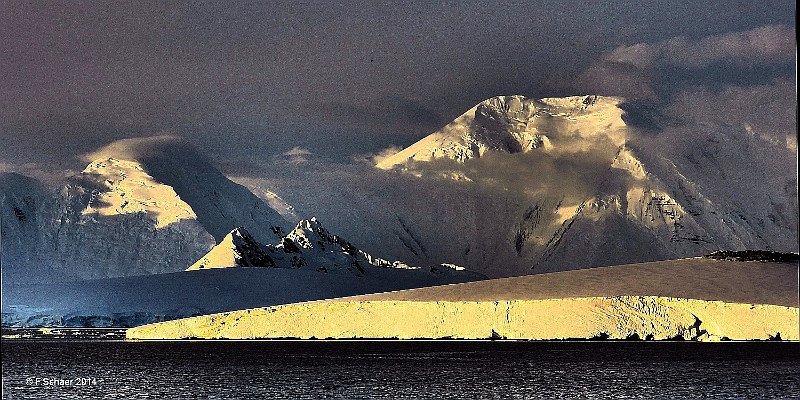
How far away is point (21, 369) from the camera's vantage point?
66375mm

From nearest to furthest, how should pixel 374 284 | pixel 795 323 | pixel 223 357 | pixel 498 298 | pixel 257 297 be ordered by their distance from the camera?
pixel 795 323
pixel 223 357
pixel 498 298
pixel 257 297
pixel 374 284

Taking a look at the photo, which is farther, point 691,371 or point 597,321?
point 597,321

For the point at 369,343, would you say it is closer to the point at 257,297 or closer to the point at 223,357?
the point at 223,357

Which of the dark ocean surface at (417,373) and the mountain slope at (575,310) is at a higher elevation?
the mountain slope at (575,310)

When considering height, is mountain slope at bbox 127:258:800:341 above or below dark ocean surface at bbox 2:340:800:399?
above

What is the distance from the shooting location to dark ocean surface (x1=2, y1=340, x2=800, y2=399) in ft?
142

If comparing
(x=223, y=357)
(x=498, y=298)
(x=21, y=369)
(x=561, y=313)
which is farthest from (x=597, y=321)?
(x=21, y=369)

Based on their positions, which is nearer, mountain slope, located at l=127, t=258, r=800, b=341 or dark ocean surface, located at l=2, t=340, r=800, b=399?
dark ocean surface, located at l=2, t=340, r=800, b=399

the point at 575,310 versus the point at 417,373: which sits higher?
the point at 575,310

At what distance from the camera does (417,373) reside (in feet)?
183

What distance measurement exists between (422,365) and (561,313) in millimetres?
19568

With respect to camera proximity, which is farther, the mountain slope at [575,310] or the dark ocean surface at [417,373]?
the mountain slope at [575,310]

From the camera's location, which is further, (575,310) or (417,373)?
(575,310)

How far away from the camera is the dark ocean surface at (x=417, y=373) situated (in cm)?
4316
